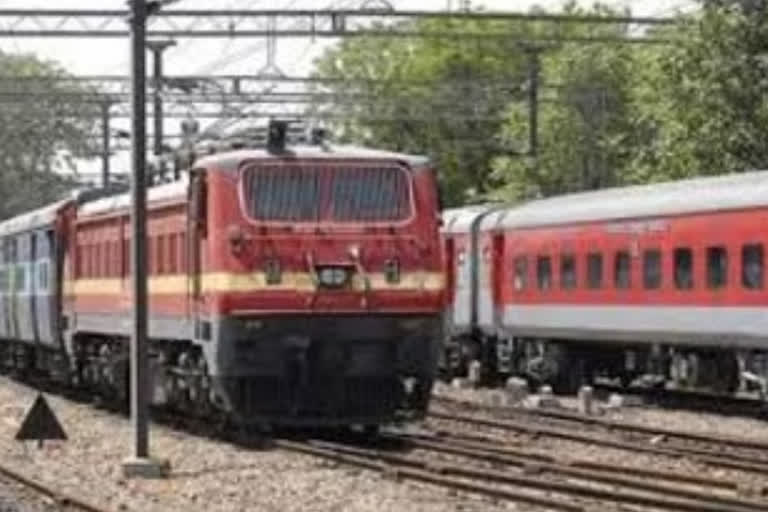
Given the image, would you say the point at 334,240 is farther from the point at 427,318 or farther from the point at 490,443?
the point at 490,443

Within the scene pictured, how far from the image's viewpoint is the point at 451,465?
19.3 meters

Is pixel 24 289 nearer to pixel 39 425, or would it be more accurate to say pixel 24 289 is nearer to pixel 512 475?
pixel 39 425

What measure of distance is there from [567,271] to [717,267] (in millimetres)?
5696

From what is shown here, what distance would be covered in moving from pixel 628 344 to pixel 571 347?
9.06ft

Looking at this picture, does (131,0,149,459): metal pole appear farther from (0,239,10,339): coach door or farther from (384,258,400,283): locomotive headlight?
(0,239,10,339): coach door

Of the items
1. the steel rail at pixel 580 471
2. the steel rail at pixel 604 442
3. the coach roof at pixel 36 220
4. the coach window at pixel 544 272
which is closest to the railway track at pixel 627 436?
the steel rail at pixel 604 442

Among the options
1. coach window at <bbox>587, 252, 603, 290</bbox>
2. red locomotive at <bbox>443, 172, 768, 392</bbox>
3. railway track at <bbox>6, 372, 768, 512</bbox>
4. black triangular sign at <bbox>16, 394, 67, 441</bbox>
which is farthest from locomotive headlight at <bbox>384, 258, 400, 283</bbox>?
coach window at <bbox>587, 252, 603, 290</bbox>

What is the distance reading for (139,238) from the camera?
19.3 meters

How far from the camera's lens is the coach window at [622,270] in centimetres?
3066

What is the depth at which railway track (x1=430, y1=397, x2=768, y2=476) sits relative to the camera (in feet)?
66.0

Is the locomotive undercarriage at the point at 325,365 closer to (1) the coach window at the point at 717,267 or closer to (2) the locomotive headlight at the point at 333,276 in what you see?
(2) the locomotive headlight at the point at 333,276

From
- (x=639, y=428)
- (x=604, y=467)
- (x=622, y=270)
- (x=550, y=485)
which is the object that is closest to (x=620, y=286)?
(x=622, y=270)

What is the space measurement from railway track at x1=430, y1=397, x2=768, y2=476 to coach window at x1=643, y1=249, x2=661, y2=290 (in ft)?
9.26

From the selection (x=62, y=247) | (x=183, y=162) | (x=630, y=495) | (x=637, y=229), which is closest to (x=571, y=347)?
(x=637, y=229)
